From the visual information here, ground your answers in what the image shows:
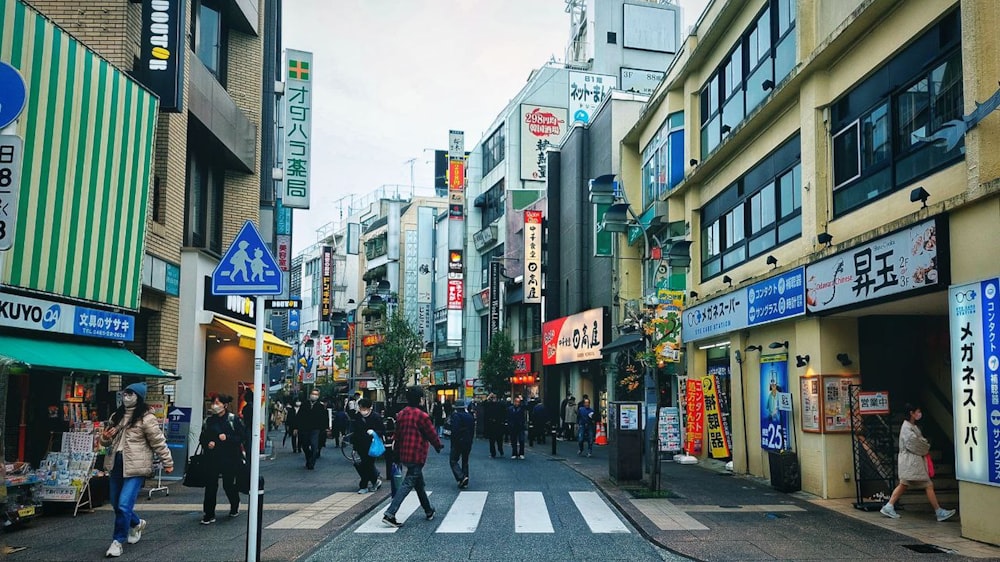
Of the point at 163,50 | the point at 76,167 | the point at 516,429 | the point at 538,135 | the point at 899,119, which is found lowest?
the point at 516,429

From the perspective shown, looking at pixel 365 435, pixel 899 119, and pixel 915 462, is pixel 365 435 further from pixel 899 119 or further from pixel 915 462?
pixel 899 119

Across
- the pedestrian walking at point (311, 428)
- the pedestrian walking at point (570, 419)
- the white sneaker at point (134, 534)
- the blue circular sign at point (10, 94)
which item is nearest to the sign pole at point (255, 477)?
the white sneaker at point (134, 534)

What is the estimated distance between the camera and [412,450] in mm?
11688

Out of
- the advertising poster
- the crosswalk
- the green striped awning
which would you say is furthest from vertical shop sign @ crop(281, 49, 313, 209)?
the advertising poster

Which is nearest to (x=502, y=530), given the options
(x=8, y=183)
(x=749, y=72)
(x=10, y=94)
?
(x=8, y=183)

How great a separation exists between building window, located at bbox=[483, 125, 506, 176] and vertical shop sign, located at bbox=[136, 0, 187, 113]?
3835cm

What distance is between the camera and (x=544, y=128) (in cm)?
5162

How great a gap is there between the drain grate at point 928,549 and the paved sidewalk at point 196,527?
6812 millimetres

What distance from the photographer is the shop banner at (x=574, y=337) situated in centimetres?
3303

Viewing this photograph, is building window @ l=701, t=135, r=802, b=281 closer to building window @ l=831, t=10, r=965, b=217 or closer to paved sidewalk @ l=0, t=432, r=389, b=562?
building window @ l=831, t=10, r=965, b=217

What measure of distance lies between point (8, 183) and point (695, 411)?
19.0 m

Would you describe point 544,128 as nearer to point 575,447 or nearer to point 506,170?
point 506,170

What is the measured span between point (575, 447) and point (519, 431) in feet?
25.5

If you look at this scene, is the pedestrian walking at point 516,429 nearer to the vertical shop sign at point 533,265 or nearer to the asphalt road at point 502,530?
the asphalt road at point 502,530
